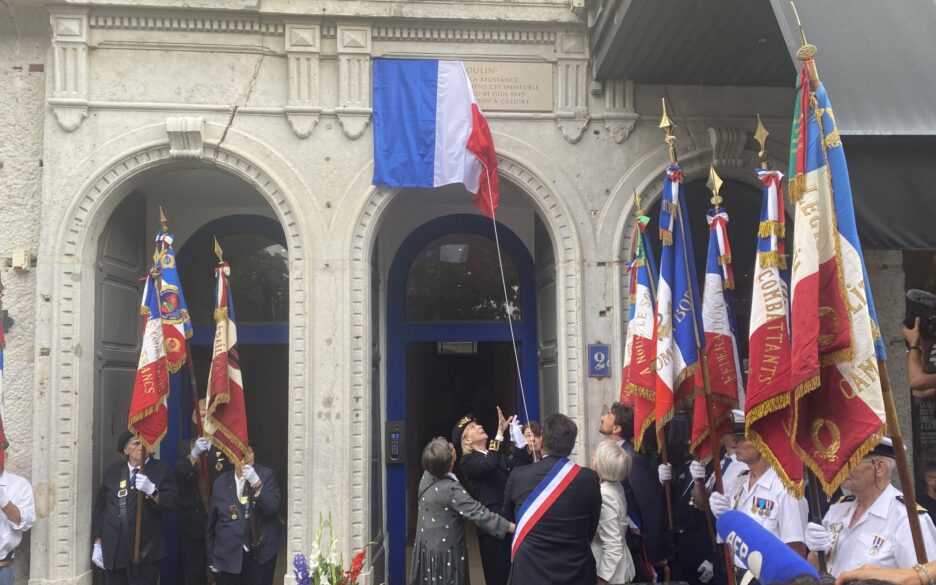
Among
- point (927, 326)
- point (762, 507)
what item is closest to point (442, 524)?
point (762, 507)

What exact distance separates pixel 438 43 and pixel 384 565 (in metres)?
5.37

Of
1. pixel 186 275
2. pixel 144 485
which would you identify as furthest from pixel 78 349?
pixel 186 275

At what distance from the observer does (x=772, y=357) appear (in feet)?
14.4

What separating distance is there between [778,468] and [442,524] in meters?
2.44

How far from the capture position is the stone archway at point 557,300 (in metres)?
7.05

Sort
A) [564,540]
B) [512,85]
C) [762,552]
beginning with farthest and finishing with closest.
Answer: [512,85]
[564,540]
[762,552]

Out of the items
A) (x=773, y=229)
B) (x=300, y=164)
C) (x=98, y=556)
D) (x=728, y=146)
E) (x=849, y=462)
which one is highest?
(x=728, y=146)

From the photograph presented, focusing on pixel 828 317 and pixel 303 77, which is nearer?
pixel 828 317

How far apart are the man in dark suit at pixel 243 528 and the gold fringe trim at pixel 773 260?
4.39 meters

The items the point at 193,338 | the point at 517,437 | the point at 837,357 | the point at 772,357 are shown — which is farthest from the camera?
the point at 193,338

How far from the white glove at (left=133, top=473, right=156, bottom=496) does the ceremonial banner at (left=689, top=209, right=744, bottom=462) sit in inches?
175

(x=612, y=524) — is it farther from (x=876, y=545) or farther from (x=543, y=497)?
(x=876, y=545)

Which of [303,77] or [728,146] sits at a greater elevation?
[303,77]

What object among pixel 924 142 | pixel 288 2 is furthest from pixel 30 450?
pixel 924 142
